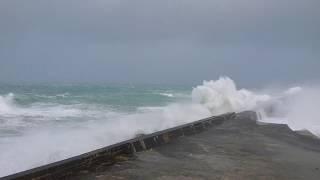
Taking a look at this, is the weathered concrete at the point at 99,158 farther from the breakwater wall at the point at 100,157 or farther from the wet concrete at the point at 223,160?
the wet concrete at the point at 223,160

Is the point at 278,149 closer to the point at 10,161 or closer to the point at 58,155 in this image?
the point at 58,155

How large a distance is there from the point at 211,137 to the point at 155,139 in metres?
2.09

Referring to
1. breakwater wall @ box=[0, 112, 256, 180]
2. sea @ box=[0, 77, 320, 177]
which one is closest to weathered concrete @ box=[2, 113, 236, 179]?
breakwater wall @ box=[0, 112, 256, 180]

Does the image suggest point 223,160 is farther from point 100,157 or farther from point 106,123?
point 106,123

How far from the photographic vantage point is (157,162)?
7.25 metres

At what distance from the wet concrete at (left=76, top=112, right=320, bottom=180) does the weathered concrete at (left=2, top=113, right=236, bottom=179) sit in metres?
0.15

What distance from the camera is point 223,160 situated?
766 cm

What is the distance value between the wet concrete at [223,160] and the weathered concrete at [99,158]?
5.7 inches

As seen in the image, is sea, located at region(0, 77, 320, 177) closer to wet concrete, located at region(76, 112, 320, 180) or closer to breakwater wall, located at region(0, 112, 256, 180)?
breakwater wall, located at region(0, 112, 256, 180)

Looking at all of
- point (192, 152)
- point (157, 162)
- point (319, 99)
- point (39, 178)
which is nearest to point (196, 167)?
point (157, 162)

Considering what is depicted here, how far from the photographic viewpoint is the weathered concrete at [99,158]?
5.81 meters

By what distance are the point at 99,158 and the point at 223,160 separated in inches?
84.9

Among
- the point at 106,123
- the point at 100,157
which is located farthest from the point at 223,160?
the point at 106,123

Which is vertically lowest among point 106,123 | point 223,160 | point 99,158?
point 223,160
